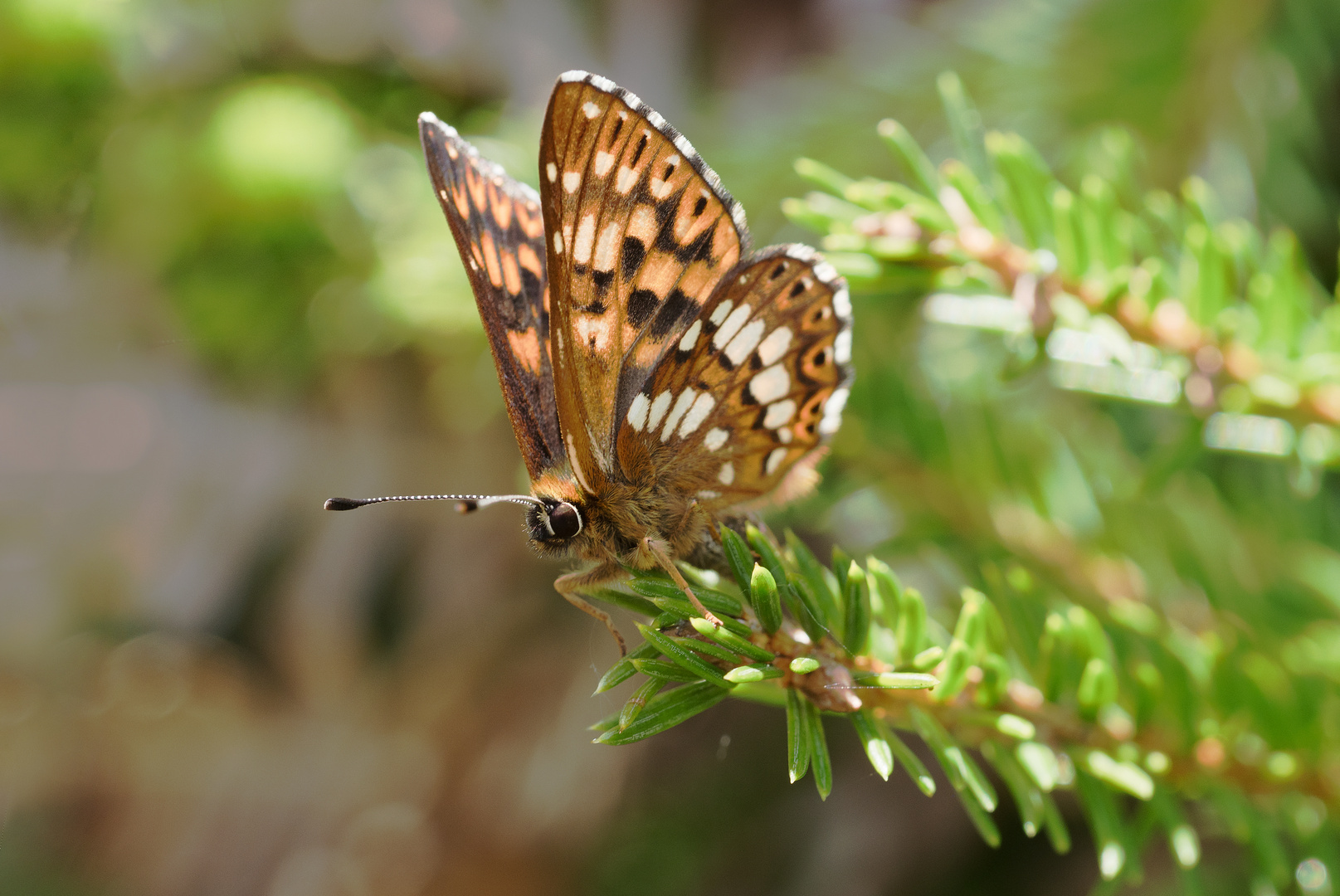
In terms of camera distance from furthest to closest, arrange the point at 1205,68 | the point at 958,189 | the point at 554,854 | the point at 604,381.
Result: the point at 554,854 < the point at 1205,68 < the point at 604,381 < the point at 958,189

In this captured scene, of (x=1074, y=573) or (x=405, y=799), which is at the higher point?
(x=1074, y=573)

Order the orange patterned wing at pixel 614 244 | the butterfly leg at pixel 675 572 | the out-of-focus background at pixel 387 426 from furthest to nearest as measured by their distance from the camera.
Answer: the out-of-focus background at pixel 387 426, the orange patterned wing at pixel 614 244, the butterfly leg at pixel 675 572

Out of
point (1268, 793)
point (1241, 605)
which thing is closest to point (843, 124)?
point (1241, 605)

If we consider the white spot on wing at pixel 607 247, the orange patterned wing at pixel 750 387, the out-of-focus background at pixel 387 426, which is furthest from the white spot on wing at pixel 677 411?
the out-of-focus background at pixel 387 426

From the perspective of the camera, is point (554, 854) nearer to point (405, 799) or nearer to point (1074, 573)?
point (405, 799)

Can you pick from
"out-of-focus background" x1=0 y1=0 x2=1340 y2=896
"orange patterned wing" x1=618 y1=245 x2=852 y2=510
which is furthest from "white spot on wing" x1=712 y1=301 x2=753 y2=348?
"out-of-focus background" x1=0 y1=0 x2=1340 y2=896

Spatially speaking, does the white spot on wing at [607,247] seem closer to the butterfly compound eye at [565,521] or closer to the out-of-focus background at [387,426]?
the butterfly compound eye at [565,521]

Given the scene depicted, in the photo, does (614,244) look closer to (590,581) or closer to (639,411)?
(639,411)
